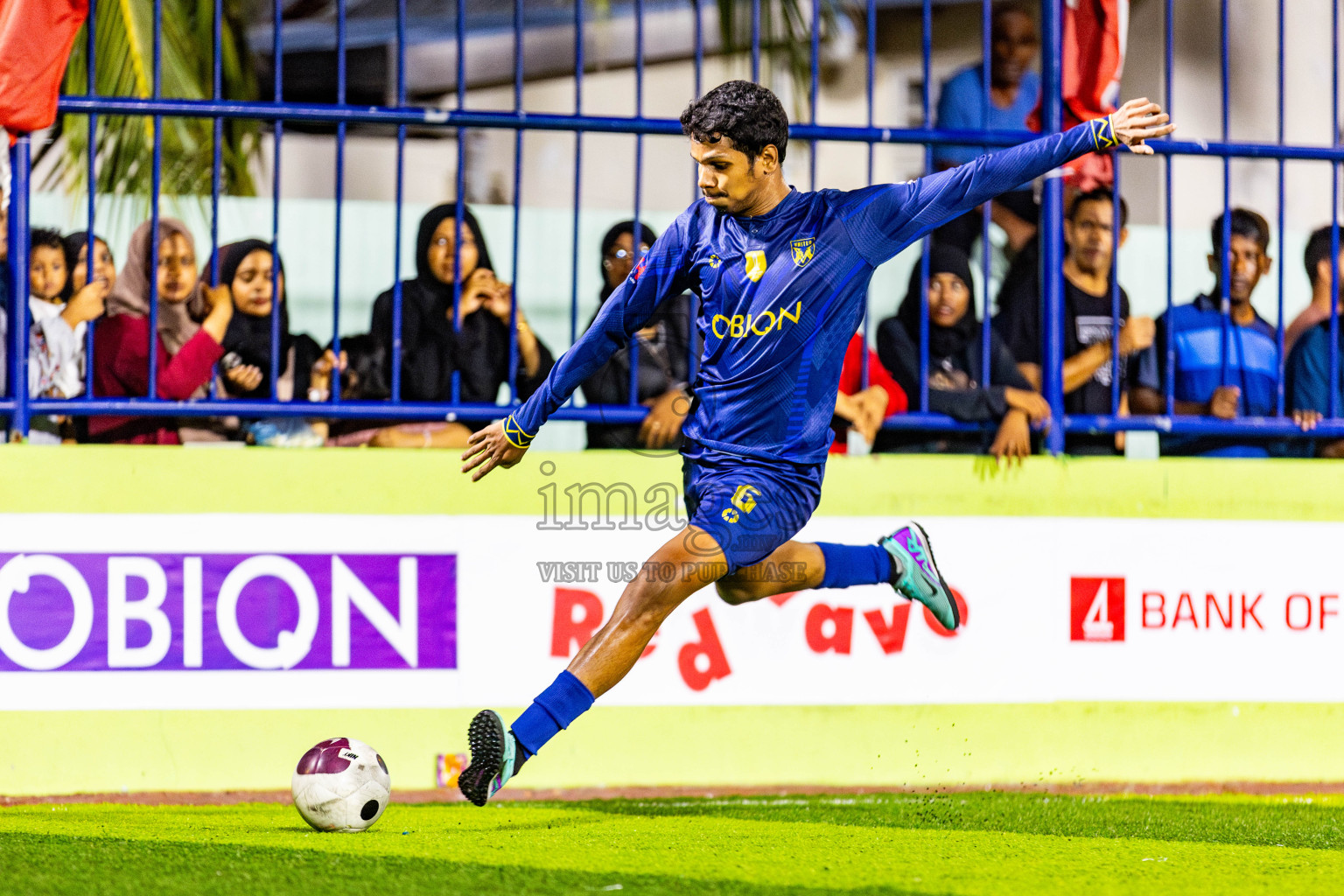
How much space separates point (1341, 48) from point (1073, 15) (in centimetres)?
317

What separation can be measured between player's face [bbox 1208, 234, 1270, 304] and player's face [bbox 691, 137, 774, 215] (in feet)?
8.89

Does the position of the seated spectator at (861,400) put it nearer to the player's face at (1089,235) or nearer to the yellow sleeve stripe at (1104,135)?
the player's face at (1089,235)

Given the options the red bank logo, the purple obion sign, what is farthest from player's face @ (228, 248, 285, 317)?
the red bank logo

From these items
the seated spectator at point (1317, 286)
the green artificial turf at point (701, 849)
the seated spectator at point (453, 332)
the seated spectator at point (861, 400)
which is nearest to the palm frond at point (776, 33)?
the seated spectator at point (861, 400)

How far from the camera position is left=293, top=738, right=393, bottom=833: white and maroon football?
4250mm

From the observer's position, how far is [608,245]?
19.9ft

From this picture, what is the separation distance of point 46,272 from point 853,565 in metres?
3.29

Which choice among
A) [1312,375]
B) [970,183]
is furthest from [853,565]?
[1312,375]

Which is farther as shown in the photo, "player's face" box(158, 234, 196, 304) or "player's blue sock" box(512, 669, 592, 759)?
"player's face" box(158, 234, 196, 304)

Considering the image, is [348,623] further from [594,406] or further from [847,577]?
[847,577]

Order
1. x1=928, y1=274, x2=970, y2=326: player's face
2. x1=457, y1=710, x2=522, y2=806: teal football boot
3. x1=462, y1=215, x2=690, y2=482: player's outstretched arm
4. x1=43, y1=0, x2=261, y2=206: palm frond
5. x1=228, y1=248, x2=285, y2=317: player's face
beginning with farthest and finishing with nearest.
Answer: x1=43, y1=0, x2=261, y2=206: palm frond
x1=928, y1=274, x2=970, y2=326: player's face
x1=228, y1=248, x2=285, y2=317: player's face
x1=462, y1=215, x2=690, y2=482: player's outstretched arm
x1=457, y1=710, x2=522, y2=806: teal football boot

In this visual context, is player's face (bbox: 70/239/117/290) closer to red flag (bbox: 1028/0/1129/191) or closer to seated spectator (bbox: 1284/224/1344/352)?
red flag (bbox: 1028/0/1129/191)

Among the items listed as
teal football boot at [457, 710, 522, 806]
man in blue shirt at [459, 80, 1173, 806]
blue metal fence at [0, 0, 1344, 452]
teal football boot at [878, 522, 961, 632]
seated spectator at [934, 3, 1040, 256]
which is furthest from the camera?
seated spectator at [934, 3, 1040, 256]

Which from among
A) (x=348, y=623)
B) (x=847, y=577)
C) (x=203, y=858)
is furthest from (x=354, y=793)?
(x=847, y=577)
